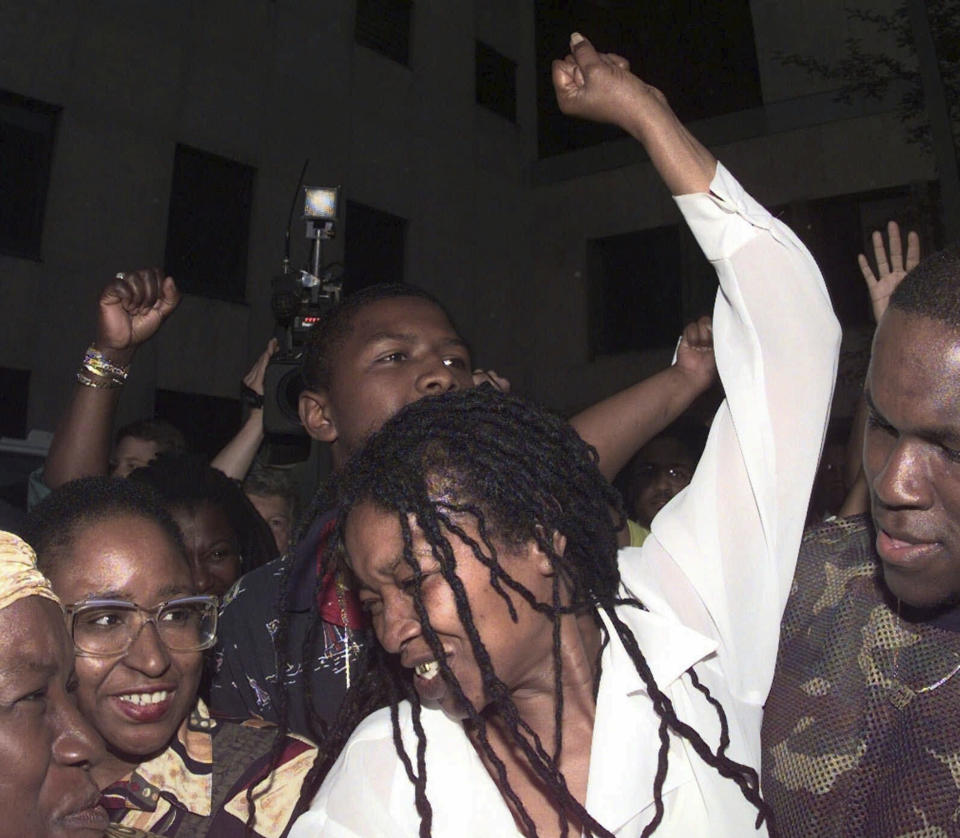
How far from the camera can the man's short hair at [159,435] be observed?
4051mm

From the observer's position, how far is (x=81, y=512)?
217 centimetres

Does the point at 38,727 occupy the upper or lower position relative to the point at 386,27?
lower

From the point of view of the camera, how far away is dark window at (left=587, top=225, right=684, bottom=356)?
12.0 m

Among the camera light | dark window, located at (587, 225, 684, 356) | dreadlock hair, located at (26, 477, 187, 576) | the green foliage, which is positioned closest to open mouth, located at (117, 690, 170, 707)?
dreadlock hair, located at (26, 477, 187, 576)

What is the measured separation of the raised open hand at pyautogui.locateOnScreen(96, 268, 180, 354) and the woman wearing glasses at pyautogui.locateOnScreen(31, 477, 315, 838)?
766mm

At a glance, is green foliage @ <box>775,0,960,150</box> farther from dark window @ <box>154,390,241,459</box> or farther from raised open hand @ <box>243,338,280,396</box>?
raised open hand @ <box>243,338,280,396</box>

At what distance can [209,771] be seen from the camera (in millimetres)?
2045

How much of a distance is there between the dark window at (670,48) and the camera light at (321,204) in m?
8.54

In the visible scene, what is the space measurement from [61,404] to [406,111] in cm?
522

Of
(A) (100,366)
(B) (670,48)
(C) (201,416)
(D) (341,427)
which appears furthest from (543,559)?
(B) (670,48)

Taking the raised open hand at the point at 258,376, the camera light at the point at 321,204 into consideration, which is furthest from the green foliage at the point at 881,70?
the raised open hand at the point at 258,376

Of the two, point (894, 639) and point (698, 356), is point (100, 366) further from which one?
point (894, 639)

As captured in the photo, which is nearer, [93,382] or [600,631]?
[600,631]

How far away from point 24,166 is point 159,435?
19.0 feet
